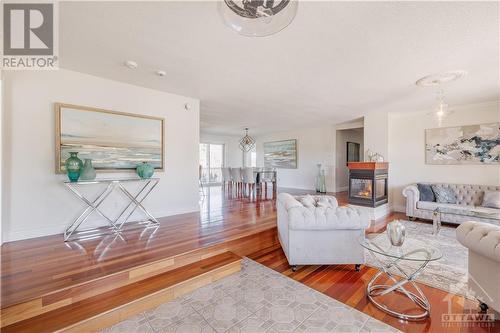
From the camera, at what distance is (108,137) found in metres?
3.45

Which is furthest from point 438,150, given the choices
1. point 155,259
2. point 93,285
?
point 93,285

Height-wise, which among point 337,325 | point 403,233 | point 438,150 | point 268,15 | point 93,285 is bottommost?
point 337,325

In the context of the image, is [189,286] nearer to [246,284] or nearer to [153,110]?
[246,284]

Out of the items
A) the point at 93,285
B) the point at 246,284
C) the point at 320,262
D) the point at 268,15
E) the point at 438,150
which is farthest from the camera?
the point at 438,150

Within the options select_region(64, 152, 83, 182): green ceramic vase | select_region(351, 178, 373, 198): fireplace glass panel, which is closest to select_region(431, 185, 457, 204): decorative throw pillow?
select_region(351, 178, 373, 198): fireplace glass panel

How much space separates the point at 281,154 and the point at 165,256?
707 cm

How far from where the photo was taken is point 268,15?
134 cm

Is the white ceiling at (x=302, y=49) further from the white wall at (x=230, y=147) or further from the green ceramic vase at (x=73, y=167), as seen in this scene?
the white wall at (x=230, y=147)

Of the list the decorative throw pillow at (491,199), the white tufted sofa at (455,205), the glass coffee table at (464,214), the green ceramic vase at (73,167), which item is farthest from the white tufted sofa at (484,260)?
the green ceramic vase at (73,167)

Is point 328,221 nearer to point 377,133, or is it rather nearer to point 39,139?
point 39,139

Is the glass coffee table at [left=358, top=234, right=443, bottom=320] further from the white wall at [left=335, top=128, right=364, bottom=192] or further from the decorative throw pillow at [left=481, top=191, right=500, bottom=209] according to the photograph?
the white wall at [left=335, top=128, right=364, bottom=192]

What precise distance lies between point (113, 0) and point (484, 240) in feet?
11.5

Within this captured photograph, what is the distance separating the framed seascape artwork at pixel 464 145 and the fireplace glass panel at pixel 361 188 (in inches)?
61.2

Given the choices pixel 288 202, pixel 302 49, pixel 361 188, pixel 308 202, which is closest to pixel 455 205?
pixel 361 188
